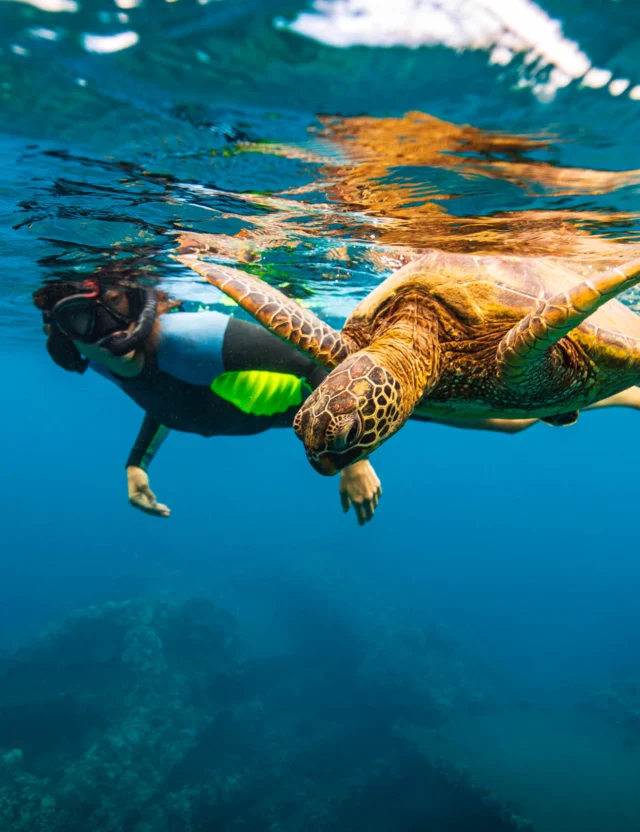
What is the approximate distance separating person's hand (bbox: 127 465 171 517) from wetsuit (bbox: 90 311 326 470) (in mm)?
959

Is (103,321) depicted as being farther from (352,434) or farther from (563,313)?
(563,313)

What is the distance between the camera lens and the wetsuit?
543cm

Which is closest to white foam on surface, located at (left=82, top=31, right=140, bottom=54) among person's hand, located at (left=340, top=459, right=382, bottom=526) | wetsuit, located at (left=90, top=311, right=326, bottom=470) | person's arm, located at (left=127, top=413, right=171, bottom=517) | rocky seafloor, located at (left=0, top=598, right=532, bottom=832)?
wetsuit, located at (left=90, top=311, right=326, bottom=470)

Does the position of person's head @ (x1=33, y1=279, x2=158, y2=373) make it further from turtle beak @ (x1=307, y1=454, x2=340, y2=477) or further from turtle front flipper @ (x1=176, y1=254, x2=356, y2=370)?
turtle beak @ (x1=307, y1=454, x2=340, y2=477)

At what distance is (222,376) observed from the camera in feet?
18.5

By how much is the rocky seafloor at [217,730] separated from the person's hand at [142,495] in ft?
28.5

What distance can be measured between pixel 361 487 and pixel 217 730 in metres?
13.8

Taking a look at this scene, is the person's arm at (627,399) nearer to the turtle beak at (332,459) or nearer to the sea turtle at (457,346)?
the sea turtle at (457,346)

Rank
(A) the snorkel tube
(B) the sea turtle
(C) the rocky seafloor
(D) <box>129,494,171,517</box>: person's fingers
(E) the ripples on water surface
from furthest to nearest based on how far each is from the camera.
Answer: (C) the rocky seafloor → (D) <box>129,494,171,517</box>: person's fingers → (A) the snorkel tube → (E) the ripples on water surface → (B) the sea turtle

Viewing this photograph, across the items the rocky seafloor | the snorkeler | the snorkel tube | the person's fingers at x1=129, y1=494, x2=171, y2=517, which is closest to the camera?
the snorkeler

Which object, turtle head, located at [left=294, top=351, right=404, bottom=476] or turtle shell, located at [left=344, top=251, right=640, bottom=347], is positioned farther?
turtle shell, located at [left=344, top=251, right=640, bottom=347]

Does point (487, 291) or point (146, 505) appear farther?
point (146, 505)

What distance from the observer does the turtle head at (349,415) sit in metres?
2.57

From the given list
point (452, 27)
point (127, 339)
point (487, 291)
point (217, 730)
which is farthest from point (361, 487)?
point (217, 730)
